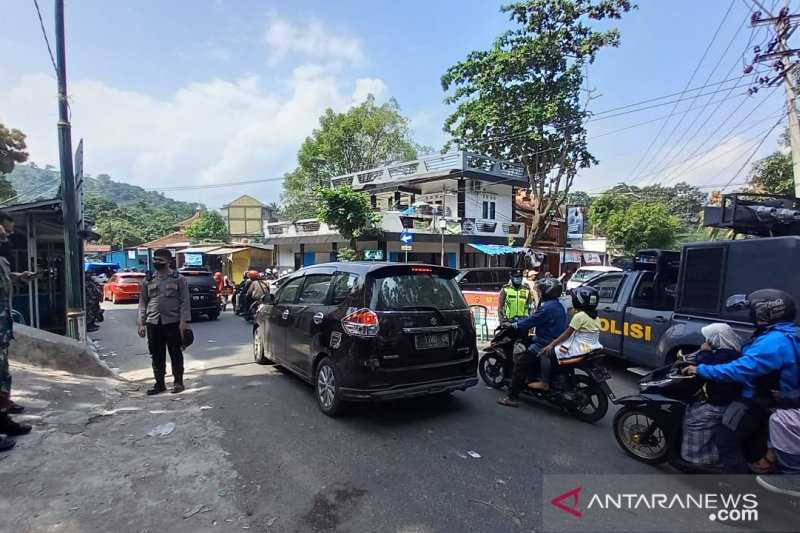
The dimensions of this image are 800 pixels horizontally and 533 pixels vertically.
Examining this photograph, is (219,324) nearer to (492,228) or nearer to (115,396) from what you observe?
(115,396)

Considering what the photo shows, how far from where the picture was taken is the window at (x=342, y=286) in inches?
180

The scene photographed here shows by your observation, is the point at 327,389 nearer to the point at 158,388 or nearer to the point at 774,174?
the point at 158,388

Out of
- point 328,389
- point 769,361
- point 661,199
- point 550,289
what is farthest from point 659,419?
point 661,199

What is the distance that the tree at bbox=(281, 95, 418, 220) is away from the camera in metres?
30.3

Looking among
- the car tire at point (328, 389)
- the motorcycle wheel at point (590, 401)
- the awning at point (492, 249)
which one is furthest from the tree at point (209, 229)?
the motorcycle wheel at point (590, 401)

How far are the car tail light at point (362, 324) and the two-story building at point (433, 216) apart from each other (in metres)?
16.0

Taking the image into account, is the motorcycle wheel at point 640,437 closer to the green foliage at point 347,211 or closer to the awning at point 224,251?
the green foliage at point 347,211

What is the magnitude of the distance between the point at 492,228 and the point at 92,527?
24.0m

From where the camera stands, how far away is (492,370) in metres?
5.86

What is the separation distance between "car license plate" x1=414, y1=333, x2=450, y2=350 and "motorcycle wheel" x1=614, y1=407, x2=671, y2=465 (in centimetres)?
176

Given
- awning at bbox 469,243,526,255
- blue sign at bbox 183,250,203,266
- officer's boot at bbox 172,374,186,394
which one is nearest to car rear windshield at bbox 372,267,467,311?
officer's boot at bbox 172,374,186,394

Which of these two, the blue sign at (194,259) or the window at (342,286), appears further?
the blue sign at (194,259)

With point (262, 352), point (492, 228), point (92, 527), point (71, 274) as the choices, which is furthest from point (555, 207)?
point (92, 527)

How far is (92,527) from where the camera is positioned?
8.50 feet
